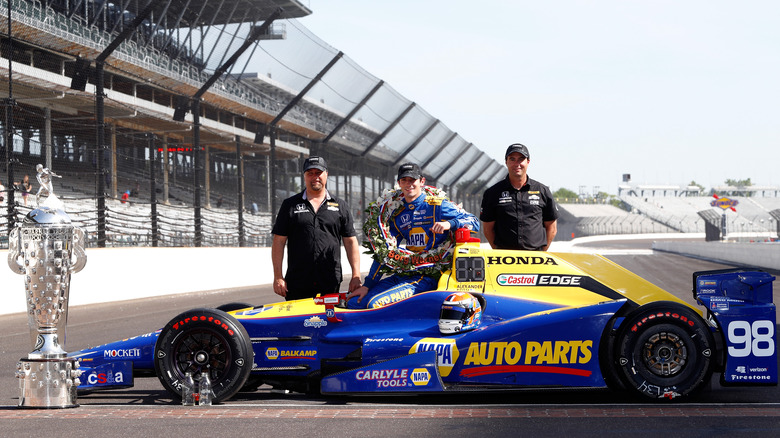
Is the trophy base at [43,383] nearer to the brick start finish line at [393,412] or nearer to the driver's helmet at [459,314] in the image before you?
the brick start finish line at [393,412]

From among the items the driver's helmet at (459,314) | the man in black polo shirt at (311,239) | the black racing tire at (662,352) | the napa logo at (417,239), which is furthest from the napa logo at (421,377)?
the man in black polo shirt at (311,239)

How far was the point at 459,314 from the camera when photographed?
20.0 feet

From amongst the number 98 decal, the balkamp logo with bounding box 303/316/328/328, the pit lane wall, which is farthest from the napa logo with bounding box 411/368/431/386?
the pit lane wall

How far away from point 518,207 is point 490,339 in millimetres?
1703

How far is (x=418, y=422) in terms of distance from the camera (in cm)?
537

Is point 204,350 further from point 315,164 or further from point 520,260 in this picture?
point 520,260

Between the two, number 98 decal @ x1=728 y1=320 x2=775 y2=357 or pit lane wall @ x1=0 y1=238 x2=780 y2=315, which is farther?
pit lane wall @ x1=0 y1=238 x2=780 y2=315

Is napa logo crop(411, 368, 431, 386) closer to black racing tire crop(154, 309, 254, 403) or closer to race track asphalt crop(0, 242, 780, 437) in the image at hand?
race track asphalt crop(0, 242, 780, 437)

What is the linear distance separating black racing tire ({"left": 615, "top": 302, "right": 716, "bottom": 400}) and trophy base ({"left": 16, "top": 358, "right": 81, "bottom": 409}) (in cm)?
364

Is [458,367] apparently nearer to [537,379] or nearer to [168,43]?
[537,379]

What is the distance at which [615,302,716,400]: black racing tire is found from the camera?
5.84 meters

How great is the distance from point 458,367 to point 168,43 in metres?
22.0

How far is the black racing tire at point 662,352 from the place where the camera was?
584 centimetres

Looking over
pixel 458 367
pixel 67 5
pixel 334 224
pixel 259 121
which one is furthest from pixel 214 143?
pixel 458 367
